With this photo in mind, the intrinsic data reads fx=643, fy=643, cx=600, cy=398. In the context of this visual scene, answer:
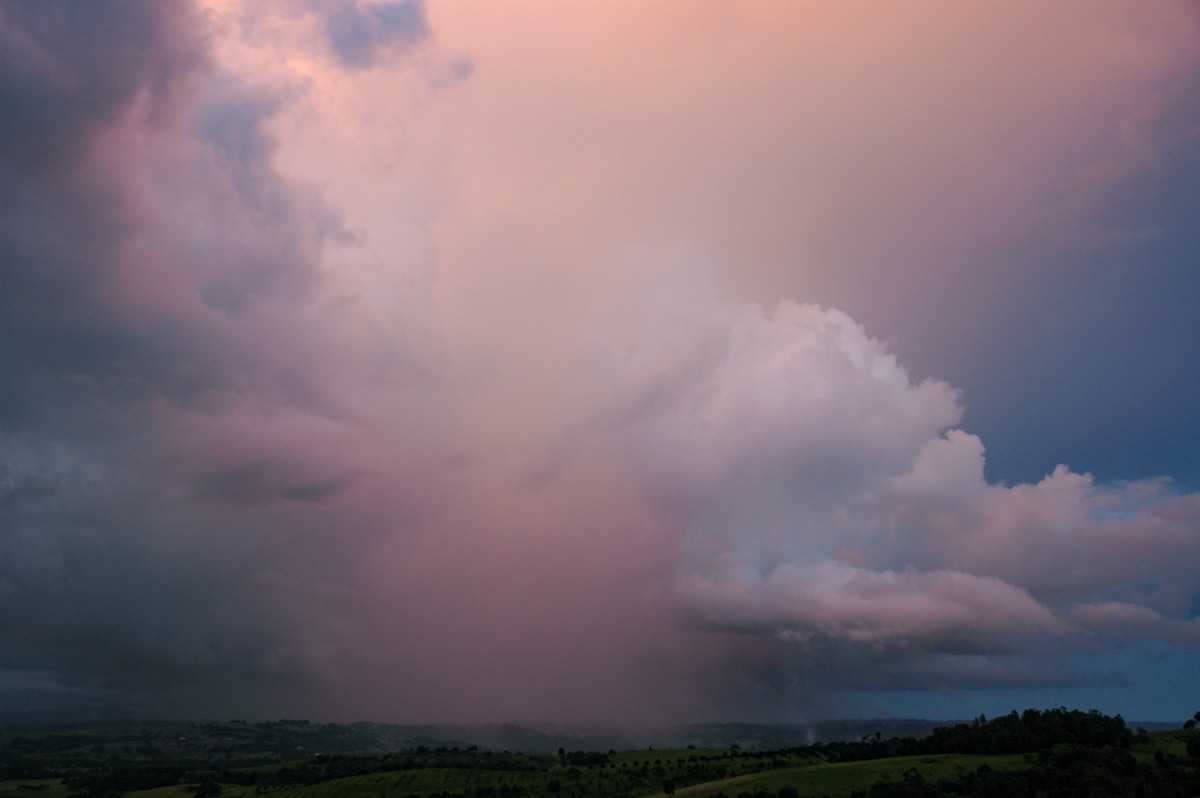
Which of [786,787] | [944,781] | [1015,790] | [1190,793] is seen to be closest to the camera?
[1190,793]

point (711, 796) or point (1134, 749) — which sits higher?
point (1134, 749)

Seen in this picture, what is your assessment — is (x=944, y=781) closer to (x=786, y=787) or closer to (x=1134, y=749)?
(x=786, y=787)

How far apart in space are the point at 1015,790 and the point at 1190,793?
3321 centimetres

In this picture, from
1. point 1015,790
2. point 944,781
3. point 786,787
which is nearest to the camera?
point 1015,790

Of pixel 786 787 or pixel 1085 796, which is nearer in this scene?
pixel 1085 796

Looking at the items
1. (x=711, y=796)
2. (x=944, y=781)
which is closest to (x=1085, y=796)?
(x=944, y=781)

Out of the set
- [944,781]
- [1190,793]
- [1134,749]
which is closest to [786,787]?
[944,781]

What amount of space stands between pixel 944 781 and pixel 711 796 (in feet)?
215

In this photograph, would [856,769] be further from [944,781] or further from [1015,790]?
[1015,790]

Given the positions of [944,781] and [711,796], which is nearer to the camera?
[944,781]

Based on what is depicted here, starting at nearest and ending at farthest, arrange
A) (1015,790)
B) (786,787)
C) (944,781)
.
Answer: (1015,790)
(944,781)
(786,787)

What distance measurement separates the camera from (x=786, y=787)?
186m

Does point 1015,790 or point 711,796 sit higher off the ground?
point 1015,790

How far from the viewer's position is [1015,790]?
154125mm
